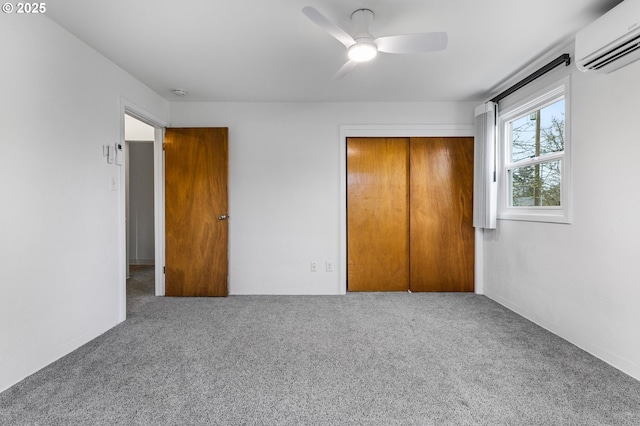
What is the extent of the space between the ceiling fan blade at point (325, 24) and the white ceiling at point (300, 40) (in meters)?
0.21

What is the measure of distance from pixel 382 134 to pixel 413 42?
1856mm

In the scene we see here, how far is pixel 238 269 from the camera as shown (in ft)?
12.0

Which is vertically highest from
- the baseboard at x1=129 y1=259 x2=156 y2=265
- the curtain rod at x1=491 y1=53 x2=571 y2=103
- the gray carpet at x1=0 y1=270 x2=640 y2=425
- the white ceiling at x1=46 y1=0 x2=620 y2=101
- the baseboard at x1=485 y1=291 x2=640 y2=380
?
the white ceiling at x1=46 y1=0 x2=620 y2=101

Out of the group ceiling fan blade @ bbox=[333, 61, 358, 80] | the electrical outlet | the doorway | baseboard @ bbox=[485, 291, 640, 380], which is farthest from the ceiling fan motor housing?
the doorway

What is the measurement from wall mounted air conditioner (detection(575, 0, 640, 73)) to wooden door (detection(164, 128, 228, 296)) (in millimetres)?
3173

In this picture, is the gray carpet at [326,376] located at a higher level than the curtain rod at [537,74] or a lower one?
lower

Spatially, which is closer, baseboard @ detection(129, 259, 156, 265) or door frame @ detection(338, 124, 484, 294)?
door frame @ detection(338, 124, 484, 294)

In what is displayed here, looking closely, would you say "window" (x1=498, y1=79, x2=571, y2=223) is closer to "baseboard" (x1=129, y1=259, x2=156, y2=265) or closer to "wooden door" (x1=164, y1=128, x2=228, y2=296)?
"wooden door" (x1=164, y1=128, x2=228, y2=296)

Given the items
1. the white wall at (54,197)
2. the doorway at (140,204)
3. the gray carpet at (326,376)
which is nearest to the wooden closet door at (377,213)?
the gray carpet at (326,376)

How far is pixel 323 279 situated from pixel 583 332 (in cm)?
237

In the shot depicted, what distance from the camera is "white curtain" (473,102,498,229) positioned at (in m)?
3.25

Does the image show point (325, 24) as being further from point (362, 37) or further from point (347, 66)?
point (347, 66)

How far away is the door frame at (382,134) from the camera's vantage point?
364 centimetres

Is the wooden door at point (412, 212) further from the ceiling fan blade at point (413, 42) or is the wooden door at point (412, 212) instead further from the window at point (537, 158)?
the ceiling fan blade at point (413, 42)
